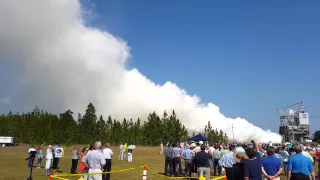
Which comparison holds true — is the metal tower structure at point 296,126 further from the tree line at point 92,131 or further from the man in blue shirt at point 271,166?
the man in blue shirt at point 271,166

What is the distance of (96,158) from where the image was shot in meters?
10.5

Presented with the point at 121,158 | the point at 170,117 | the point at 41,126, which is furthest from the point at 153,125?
the point at 121,158

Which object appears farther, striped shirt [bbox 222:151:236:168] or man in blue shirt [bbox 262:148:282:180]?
striped shirt [bbox 222:151:236:168]

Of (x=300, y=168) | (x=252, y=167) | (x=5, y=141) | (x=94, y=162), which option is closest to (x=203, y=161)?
(x=94, y=162)

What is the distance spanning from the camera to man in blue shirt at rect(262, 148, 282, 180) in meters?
9.36

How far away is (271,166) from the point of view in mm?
9414

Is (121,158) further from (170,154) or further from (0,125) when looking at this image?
(0,125)

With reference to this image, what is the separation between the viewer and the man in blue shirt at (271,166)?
9.36m

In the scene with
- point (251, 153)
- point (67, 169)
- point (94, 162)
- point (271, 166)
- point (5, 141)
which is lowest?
point (67, 169)

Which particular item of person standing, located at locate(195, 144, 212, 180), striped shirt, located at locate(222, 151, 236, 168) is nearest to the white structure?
person standing, located at locate(195, 144, 212, 180)

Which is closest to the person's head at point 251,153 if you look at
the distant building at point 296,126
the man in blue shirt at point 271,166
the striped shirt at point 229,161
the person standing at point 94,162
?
the man in blue shirt at point 271,166

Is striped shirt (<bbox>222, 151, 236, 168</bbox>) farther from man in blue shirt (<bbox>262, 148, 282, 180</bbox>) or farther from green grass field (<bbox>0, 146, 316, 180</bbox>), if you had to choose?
green grass field (<bbox>0, 146, 316, 180</bbox>)

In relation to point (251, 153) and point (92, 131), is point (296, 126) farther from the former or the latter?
point (251, 153)

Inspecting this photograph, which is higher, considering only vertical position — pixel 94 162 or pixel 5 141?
pixel 94 162
